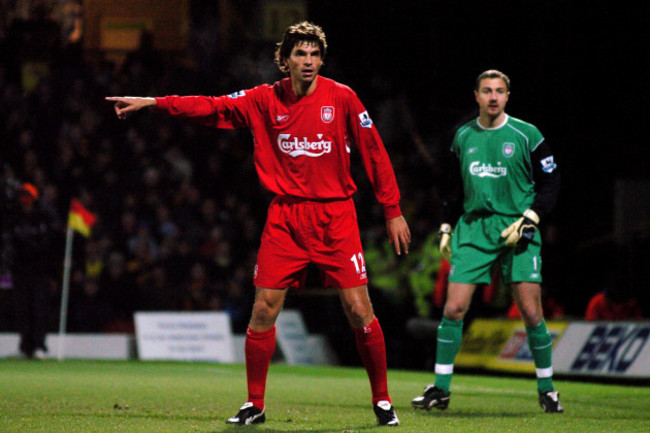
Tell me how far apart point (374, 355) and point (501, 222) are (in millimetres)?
1799

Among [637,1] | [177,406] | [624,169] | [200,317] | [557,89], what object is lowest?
[200,317]

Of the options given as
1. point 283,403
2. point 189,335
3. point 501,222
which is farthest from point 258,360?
point 189,335

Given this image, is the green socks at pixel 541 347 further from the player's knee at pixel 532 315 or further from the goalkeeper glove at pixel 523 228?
the goalkeeper glove at pixel 523 228

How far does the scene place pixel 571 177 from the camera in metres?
16.2

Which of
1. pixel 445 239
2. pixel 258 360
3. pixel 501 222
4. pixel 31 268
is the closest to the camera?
pixel 258 360

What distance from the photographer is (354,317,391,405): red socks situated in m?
6.46

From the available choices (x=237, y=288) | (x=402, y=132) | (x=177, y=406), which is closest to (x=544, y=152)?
(x=177, y=406)

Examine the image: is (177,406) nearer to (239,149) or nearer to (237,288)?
(237,288)

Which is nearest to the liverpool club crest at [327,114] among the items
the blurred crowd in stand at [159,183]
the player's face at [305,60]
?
the player's face at [305,60]

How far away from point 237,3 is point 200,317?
14.3 meters

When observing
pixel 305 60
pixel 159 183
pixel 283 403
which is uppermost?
pixel 305 60

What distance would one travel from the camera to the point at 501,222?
306 inches

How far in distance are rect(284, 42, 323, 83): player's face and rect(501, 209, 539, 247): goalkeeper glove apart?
2111 millimetres

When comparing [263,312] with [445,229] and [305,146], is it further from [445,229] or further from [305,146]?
[445,229]
